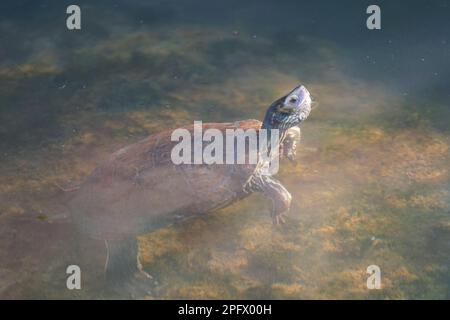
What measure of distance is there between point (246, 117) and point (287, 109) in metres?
1.78

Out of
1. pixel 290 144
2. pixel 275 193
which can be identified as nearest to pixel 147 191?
pixel 275 193

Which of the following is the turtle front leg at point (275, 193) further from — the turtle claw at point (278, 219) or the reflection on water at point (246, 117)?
the reflection on water at point (246, 117)

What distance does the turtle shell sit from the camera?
13.8 ft

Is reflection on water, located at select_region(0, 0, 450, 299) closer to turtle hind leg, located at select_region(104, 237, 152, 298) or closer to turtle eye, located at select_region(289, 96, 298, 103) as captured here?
turtle hind leg, located at select_region(104, 237, 152, 298)

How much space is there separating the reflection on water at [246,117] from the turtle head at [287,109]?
0.81 meters

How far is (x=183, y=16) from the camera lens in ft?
31.0

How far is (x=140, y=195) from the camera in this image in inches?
165

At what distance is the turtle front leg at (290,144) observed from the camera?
5516mm

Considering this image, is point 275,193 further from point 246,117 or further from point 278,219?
point 246,117

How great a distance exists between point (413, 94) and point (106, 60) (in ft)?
16.9

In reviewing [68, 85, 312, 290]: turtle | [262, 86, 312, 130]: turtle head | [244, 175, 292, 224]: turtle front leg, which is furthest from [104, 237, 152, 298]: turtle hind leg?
[262, 86, 312, 130]: turtle head

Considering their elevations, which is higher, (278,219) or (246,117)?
(246,117)

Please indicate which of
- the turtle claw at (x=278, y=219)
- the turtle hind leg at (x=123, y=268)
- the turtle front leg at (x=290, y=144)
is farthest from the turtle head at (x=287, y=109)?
the turtle hind leg at (x=123, y=268)
